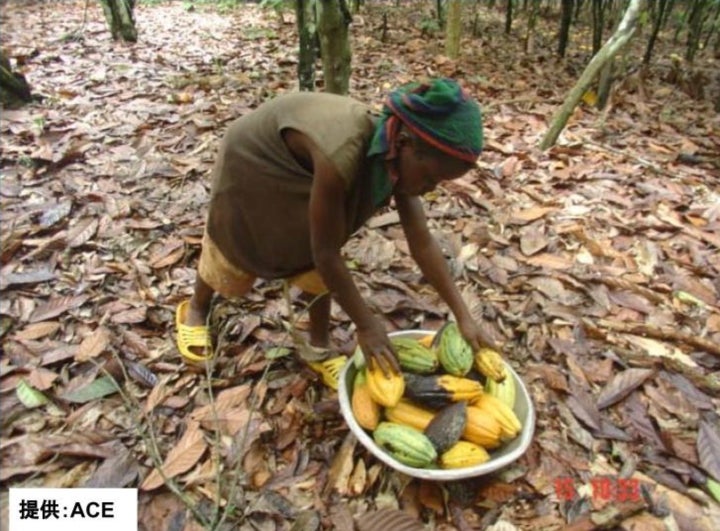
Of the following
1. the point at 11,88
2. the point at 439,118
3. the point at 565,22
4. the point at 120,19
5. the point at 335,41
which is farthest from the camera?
the point at 565,22

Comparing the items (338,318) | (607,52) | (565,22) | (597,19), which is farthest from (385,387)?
(565,22)

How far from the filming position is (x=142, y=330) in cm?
256

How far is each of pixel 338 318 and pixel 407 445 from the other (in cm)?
100

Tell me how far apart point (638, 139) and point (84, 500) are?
177 inches

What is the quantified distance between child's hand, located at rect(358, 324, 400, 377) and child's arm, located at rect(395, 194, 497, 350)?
12.7 inches

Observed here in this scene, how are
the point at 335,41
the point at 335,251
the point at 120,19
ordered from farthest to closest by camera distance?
1. the point at 120,19
2. the point at 335,41
3. the point at 335,251

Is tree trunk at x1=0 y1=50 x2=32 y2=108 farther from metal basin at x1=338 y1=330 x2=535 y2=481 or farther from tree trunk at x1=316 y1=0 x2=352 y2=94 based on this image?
metal basin at x1=338 y1=330 x2=535 y2=481

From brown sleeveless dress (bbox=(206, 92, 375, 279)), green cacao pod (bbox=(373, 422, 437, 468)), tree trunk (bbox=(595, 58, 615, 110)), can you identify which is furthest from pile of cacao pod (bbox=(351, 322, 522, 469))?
tree trunk (bbox=(595, 58, 615, 110))

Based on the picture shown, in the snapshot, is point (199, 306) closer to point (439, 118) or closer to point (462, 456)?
point (462, 456)

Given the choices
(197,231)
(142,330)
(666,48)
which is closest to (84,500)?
(142,330)

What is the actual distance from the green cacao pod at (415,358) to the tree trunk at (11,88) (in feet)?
13.2

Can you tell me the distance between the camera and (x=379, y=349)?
187 cm

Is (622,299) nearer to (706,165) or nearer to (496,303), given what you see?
(496,303)

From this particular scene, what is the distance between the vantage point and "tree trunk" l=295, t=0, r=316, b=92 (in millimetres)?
3945
